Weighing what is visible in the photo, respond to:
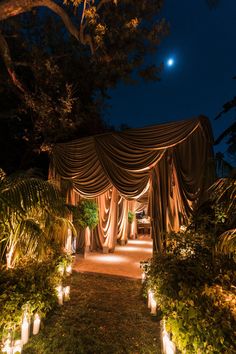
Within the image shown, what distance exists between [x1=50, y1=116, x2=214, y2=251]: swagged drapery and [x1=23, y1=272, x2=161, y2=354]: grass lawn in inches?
46.0

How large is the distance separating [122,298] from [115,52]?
477 cm

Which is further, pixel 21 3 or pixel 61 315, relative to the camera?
pixel 21 3

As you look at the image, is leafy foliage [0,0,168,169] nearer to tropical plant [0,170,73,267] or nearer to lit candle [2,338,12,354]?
tropical plant [0,170,73,267]

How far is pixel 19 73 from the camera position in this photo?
6.62 meters

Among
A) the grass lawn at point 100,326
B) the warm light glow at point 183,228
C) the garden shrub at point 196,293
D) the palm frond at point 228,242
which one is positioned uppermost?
the warm light glow at point 183,228

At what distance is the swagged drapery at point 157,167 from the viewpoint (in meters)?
4.07

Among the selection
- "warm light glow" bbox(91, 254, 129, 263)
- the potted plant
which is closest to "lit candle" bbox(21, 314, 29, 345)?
the potted plant

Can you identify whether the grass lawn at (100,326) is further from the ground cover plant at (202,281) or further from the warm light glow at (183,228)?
the warm light glow at (183,228)

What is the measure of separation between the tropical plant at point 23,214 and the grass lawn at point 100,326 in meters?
0.93

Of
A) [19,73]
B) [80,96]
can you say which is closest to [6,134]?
[19,73]

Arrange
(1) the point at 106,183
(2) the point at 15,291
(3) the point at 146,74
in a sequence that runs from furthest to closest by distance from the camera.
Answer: (3) the point at 146,74
(1) the point at 106,183
(2) the point at 15,291

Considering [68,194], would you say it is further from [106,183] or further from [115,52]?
[115,52]

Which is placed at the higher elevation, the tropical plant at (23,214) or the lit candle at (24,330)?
the tropical plant at (23,214)

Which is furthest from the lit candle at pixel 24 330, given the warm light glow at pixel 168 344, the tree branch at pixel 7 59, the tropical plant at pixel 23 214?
the tree branch at pixel 7 59
